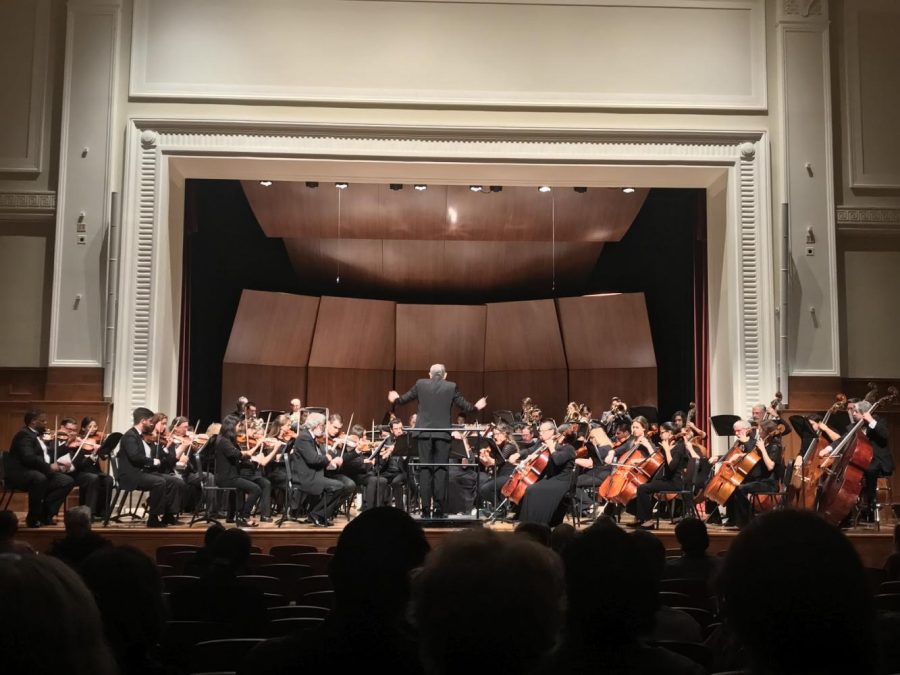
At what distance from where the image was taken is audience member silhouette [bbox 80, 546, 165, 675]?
1.87 meters

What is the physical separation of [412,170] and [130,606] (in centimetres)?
977

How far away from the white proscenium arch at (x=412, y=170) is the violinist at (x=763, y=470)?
1.90 m

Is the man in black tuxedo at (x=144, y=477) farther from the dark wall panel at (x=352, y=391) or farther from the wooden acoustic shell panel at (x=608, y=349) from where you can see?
the wooden acoustic shell panel at (x=608, y=349)

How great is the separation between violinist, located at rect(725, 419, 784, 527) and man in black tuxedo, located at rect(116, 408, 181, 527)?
5.38 m

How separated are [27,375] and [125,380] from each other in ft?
3.78

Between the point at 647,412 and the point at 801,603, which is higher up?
the point at 647,412

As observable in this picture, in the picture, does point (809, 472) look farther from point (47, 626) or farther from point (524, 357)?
point (47, 626)

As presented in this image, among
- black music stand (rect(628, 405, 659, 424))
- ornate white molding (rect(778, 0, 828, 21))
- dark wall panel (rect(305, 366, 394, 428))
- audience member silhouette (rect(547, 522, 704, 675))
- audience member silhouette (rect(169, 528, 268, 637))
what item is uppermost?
ornate white molding (rect(778, 0, 828, 21))

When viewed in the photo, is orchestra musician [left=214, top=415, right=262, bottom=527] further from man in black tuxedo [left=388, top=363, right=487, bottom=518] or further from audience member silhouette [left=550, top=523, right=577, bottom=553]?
audience member silhouette [left=550, top=523, right=577, bottom=553]

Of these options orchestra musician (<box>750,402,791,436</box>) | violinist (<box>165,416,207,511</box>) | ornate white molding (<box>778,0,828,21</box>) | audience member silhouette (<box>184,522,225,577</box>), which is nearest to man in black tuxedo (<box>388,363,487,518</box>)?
violinist (<box>165,416,207,511</box>)

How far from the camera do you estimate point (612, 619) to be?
6.19 feet

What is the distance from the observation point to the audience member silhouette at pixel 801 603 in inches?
46.6

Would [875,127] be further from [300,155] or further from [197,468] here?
[197,468]

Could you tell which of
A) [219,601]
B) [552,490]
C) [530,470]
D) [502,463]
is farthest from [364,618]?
[502,463]
